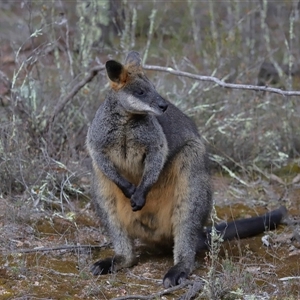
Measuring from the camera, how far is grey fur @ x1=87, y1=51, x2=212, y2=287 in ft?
16.9

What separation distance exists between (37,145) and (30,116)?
0.32 meters

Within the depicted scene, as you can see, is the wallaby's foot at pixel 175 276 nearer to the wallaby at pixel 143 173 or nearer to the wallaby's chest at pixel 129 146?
the wallaby at pixel 143 173

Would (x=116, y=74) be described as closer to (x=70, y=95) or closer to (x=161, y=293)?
(x=161, y=293)

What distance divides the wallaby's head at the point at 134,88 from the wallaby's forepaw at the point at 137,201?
23.9 inches

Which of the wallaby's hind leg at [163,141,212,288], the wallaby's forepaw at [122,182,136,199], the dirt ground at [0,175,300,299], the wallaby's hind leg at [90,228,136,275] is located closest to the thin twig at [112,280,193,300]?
the dirt ground at [0,175,300,299]

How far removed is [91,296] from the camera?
444 centimetres

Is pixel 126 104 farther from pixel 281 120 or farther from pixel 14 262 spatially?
pixel 281 120

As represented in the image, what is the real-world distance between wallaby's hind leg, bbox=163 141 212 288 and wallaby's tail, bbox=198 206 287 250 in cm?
25

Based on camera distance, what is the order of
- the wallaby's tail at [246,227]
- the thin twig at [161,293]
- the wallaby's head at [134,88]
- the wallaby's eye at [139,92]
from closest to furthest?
the thin twig at [161,293] < the wallaby's head at [134,88] < the wallaby's eye at [139,92] < the wallaby's tail at [246,227]

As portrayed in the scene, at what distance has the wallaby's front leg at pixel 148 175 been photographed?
16.8 feet

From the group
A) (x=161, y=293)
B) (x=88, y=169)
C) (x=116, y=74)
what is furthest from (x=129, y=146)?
(x=88, y=169)

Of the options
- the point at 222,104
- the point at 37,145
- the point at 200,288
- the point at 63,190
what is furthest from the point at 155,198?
the point at 222,104

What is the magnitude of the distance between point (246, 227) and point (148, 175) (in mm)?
1115

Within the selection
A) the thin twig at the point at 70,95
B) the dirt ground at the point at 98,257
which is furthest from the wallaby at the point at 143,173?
the thin twig at the point at 70,95
